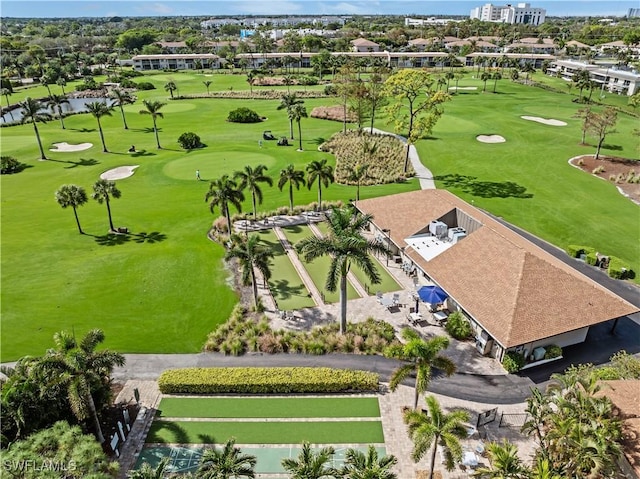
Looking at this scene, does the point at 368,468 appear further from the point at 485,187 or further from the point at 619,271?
the point at 485,187

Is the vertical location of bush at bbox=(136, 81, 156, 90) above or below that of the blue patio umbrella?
above

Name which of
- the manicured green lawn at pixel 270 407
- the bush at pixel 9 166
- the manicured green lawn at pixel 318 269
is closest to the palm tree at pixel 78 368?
the manicured green lawn at pixel 270 407

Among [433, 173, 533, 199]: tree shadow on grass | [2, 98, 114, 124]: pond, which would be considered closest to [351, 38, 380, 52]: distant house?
[2, 98, 114, 124]: pond

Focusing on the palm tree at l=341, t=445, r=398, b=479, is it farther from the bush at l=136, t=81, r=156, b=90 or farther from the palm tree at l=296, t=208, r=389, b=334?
the bush at l=136, t=81, r=156, b=90

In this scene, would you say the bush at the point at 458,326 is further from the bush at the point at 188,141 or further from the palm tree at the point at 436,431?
the bush at the point at 188,141

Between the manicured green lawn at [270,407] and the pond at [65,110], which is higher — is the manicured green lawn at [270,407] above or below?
below
